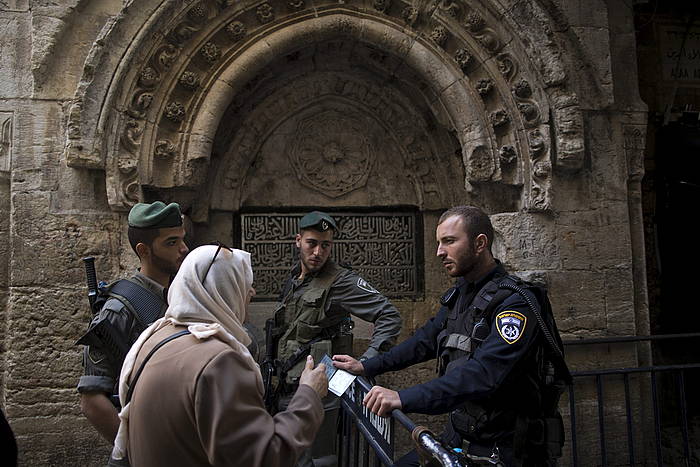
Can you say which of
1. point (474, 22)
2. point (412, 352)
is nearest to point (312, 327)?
point (412, 352)

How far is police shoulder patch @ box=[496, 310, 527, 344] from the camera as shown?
7.51ft

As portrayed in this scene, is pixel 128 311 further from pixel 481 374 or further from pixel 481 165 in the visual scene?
pixel 481 165

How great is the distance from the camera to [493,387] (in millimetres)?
2227

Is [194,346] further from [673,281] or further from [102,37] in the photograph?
[673,281]

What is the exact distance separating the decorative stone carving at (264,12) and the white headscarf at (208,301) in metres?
3.39

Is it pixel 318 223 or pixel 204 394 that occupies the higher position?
pixel 318 223

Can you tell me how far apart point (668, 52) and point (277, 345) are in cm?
517

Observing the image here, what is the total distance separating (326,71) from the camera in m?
5.36

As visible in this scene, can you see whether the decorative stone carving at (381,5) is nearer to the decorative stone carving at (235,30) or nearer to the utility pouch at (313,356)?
the decorative stone carving at (235,30)

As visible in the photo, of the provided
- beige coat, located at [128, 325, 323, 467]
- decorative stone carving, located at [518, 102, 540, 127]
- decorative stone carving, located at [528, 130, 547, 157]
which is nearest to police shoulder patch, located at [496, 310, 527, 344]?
beige coat, located at [128, 325, 323, 467]

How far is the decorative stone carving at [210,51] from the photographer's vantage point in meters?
4.55

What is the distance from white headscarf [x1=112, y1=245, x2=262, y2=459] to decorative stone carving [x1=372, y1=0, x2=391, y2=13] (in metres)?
3.63

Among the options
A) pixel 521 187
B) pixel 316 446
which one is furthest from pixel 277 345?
pixel 521 187

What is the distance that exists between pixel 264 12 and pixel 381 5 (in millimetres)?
1004
